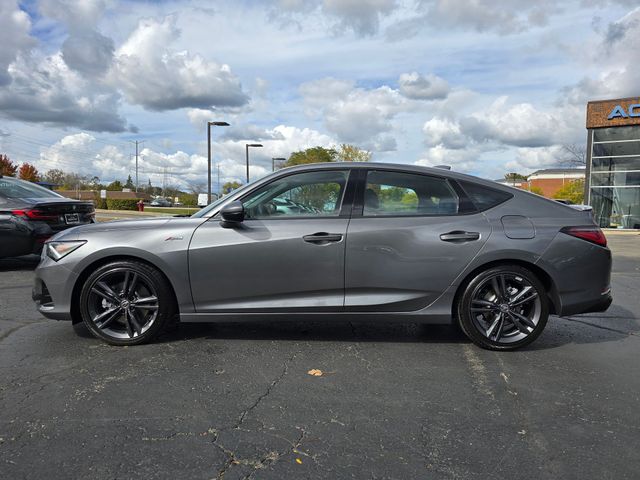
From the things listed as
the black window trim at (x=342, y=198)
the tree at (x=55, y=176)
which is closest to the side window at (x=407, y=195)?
the black window trim at (x=342, y=198)

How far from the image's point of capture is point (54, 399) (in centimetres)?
321

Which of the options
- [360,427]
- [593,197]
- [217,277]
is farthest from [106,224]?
[593,197]

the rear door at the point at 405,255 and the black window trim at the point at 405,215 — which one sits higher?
the black window trim at the point at 405,215

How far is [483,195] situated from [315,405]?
229 cm

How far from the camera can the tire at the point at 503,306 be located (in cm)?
413

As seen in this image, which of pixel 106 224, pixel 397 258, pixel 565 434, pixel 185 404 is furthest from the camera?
pixel 106 224

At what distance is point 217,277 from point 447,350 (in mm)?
1998

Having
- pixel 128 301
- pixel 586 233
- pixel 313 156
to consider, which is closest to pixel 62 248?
pixel 128 301

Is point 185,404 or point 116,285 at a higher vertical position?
point 116,285

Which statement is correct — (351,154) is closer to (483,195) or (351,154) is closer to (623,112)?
(623,112)

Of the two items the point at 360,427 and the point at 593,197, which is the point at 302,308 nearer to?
the point at 360,427

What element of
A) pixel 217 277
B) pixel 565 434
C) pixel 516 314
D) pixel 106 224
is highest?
pixel 106 224

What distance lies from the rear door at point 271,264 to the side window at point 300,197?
57mm

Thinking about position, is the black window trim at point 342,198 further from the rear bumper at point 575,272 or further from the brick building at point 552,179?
the brick building at point 552,179
